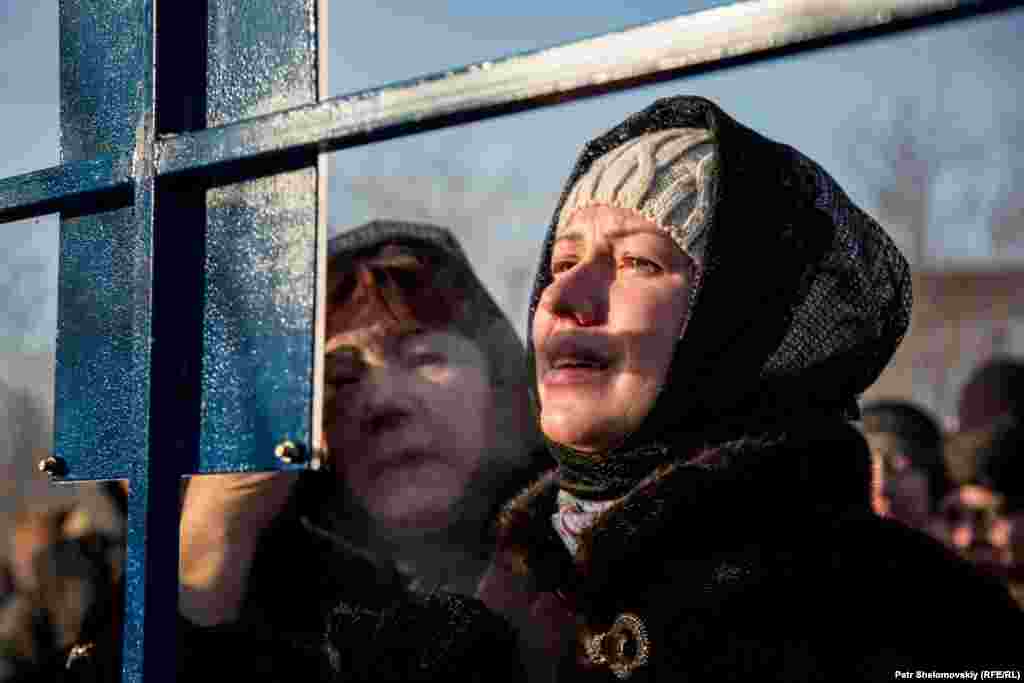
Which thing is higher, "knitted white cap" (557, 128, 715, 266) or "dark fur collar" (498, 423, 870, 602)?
"knitted white cap" (557, 128, 715, 266)

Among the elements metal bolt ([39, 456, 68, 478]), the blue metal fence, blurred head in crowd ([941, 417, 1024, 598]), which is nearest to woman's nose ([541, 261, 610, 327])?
the blue metal fence

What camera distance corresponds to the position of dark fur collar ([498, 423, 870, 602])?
1.49 metres

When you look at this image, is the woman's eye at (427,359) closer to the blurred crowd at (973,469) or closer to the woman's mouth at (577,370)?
the woman's mouth at (577,370)

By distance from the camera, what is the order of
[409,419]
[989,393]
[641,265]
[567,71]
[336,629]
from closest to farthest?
[567,71], [641,265], [336,629], [409,419], [989,393]

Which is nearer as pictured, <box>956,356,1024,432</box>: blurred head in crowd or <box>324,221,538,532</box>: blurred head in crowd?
<box>324,221,538,532</box>: blurred head in crowd

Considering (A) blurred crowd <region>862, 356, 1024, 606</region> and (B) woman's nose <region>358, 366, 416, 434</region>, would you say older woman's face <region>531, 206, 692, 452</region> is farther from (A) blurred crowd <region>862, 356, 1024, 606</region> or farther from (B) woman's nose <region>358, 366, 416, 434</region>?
(A) blurred crowd <region>862, 356, 1024, 606</region>

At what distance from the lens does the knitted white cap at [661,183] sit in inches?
61.2

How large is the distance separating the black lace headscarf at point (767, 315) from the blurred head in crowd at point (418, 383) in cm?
50

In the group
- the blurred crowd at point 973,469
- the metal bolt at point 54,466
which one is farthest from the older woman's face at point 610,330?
the blurred crowd at point 973,469

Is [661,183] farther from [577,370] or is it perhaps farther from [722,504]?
[722,504]

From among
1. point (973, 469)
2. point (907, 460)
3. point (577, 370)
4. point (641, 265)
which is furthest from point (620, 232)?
point (973, 469)

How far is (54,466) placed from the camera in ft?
5.34

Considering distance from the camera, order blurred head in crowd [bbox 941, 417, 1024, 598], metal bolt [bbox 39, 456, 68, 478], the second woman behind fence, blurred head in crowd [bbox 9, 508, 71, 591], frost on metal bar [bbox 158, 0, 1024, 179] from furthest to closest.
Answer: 1. blurred head in crowd [bbox 9, 508, 71, 591]
2. blurred head in crowd [bbox 941, 417, 1024, 598]
3. the second woman behind fence
4. metal bolt [bbox 39, 456, 68, 478]
5. frost on metal bar [bbox 158, 0, 1024, 179]

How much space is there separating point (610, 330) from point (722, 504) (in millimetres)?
266
